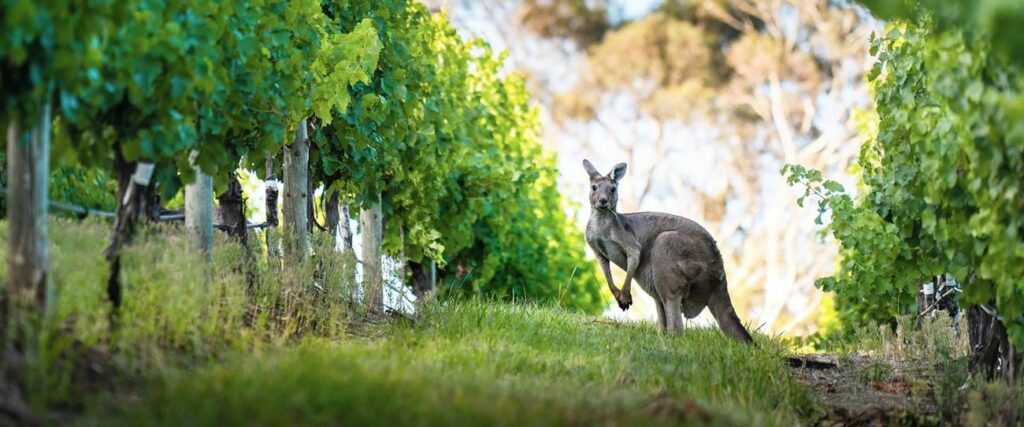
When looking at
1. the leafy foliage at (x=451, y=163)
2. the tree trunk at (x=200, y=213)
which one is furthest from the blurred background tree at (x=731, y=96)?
the tree trunk at (x=200, y=213)

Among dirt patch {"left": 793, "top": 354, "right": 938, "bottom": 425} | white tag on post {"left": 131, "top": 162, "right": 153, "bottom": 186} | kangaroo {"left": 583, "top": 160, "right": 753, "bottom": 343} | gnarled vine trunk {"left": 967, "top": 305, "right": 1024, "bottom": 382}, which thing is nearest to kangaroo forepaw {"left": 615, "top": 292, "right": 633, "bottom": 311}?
kangaroo {"left": 583, "top": 160, "right": 753, "bottom": 343}

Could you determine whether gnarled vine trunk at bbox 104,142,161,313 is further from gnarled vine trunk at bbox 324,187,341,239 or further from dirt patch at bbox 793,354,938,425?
gnarled vine trunk at bbox 324,187,341,239

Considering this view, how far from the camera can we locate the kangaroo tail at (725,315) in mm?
10961

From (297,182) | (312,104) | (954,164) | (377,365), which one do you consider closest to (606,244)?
(297,182)

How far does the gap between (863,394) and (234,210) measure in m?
4.74

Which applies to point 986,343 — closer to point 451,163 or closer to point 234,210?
point 234,210

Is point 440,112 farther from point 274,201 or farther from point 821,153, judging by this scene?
point 821,153

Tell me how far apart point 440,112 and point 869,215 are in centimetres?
494

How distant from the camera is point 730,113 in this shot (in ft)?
96.5

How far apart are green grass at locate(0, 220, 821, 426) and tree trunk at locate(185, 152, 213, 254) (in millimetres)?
170

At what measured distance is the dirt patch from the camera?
802 cm

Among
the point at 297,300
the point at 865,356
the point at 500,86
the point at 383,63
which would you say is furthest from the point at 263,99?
the point at 500,86

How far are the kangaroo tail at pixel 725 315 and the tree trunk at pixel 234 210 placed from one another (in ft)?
13.1

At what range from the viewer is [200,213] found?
816cm
